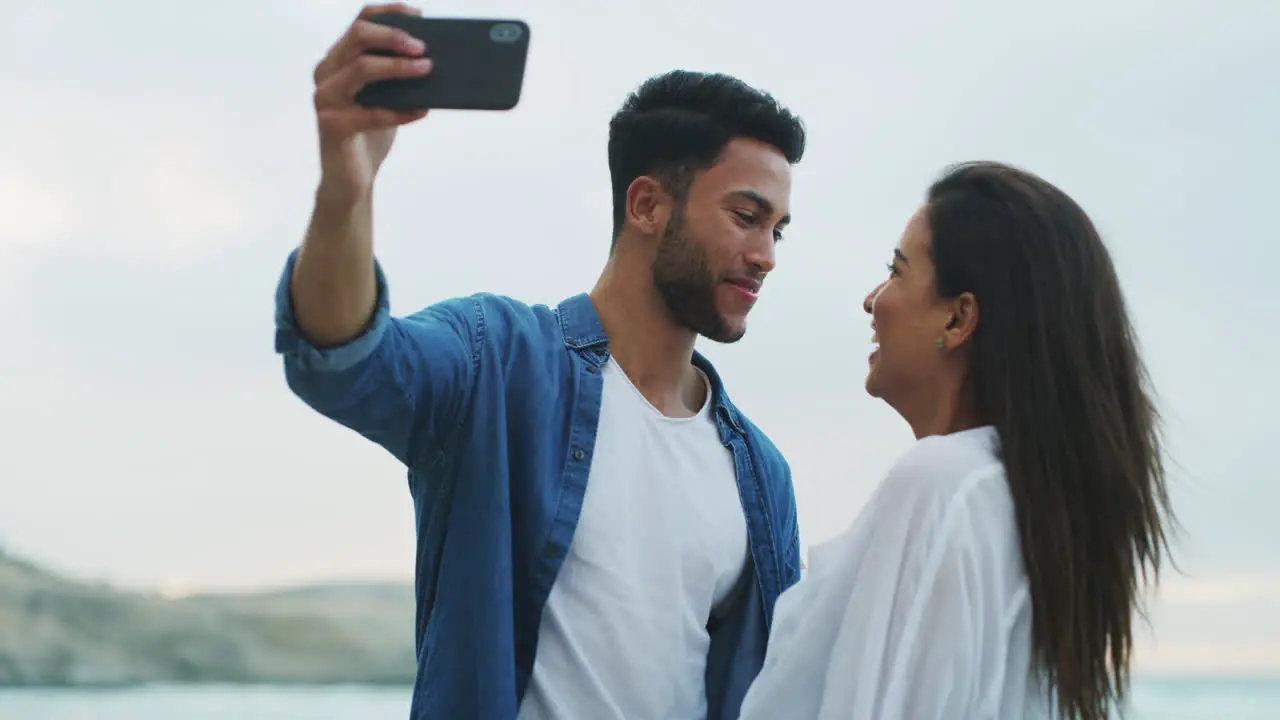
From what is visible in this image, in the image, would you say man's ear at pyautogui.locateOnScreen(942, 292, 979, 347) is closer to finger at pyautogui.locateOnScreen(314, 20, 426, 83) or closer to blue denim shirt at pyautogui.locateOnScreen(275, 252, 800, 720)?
blue denim shirt at pyautogui.locateOnScreen(275, 252, 800, 720)

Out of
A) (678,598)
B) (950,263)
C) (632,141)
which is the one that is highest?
(632,141)

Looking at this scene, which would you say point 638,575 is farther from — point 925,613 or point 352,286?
point 352,286

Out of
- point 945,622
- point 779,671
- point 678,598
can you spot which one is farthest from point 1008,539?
point 678,598

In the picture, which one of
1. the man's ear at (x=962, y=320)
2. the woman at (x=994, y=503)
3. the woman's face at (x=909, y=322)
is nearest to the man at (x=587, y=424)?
→ the woman at (x=994, y=503)

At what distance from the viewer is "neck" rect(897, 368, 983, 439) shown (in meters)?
1.69

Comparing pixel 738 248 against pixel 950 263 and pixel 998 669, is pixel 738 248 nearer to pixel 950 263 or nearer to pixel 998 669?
pixel 950 263

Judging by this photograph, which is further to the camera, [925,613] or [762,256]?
[762,256]

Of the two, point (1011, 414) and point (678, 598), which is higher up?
point (1011, 414)

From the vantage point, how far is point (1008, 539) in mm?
1520

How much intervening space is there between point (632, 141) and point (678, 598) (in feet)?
2.94

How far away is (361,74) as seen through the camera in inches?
54.3

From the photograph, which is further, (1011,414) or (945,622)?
(1011,414)

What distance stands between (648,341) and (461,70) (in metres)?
0.94

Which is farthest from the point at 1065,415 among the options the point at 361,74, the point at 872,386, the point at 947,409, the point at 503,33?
the point at 361,74
